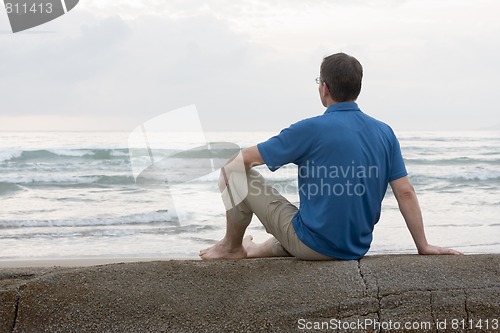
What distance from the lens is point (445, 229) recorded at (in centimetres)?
935

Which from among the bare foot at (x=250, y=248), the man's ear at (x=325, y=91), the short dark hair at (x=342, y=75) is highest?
the short dark hair at (x=342, y=75)

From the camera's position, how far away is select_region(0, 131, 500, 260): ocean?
8.05 metres

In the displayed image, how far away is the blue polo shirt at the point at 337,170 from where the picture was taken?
3.72 metres

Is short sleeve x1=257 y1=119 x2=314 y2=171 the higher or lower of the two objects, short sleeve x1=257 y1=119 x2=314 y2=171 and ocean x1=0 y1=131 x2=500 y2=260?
the higher

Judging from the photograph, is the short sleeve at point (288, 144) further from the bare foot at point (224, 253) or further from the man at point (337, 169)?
the bare foot at point (224, 253)

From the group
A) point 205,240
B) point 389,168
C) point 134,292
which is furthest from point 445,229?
point 134,292

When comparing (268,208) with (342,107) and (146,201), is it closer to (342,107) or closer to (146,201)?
(342,107)

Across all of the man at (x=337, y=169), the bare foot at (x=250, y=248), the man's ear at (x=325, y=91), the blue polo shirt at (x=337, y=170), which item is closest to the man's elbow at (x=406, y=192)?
the man at (x=337, y=169)

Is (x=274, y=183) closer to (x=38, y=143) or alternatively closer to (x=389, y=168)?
(x=38, y=143)

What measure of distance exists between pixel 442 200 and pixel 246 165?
10.1 metres

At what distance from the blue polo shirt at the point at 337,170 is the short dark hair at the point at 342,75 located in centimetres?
6

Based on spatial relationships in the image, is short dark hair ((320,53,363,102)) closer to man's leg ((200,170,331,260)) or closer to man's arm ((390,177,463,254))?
man's arm ((390,177,463,254))

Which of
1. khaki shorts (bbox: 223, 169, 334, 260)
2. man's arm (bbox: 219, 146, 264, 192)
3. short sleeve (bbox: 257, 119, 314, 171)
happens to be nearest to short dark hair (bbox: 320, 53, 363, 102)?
short sleeve (bbox: 257, 119, 314, 171)
